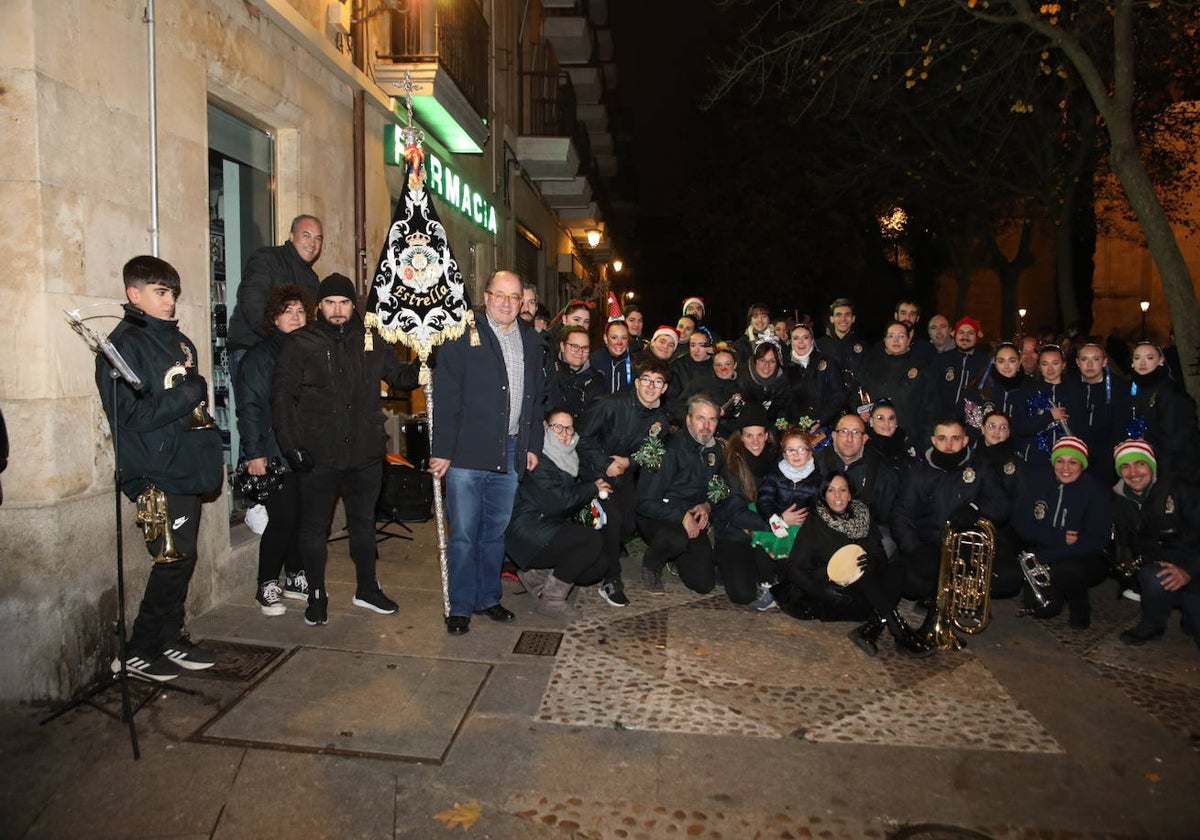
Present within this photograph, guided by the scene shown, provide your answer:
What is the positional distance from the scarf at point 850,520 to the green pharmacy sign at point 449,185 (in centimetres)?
471

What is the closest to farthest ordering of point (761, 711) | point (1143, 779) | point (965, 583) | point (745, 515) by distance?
point (1143, 779) → point (761, 711) → point (965, 583) → point (745, 515)

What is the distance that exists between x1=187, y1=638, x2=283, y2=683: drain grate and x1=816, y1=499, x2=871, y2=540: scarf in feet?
11.7

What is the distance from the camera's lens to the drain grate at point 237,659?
4531 millimetres

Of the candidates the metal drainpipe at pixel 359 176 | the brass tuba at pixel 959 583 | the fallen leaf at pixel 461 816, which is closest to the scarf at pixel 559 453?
the brass tuba at pixel 959 583

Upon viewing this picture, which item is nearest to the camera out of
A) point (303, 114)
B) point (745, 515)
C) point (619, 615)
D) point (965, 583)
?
point (965, 583)

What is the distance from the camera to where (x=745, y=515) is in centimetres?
628

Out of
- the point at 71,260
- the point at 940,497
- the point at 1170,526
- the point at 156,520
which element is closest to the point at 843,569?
the point at 940,497

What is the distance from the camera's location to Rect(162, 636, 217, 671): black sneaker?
4516 mm

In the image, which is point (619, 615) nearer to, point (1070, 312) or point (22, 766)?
point (22, 766)

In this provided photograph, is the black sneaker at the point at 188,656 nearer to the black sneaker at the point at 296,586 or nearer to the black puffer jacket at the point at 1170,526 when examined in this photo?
the black sneaker at the point at 296,586

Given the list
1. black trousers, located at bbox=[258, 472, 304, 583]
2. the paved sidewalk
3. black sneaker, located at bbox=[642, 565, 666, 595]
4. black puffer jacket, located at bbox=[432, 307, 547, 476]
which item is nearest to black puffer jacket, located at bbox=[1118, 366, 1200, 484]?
the paved sidewalk

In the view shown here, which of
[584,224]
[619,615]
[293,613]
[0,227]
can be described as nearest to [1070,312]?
[584,224]

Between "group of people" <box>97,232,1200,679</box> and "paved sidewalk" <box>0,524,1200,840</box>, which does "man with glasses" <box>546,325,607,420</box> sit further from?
"paved sidewalk" <box>0,524,1200,840</box>

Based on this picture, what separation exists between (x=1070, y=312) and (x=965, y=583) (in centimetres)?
1419
